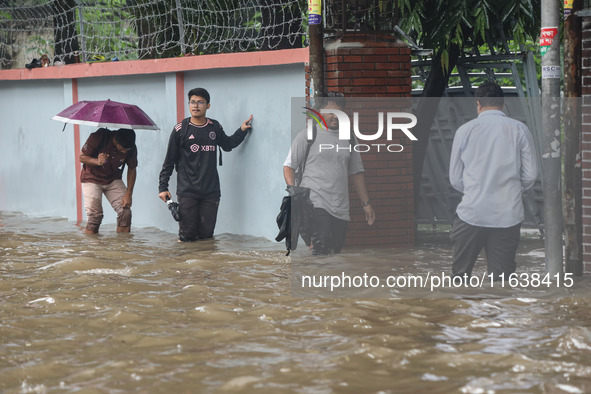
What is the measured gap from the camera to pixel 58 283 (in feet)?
26.1

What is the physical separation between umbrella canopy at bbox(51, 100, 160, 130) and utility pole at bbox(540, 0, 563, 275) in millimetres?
5194

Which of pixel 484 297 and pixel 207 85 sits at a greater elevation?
pixel 207 85

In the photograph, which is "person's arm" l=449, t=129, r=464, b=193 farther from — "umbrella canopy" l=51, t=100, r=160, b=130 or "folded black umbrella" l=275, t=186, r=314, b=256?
"umbrella canopy" l=51, t=100, r=160, b=130

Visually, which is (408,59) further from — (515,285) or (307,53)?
(515,285)

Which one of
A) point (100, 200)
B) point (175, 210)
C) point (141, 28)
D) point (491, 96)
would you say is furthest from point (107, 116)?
point (491, 96)

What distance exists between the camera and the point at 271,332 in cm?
608

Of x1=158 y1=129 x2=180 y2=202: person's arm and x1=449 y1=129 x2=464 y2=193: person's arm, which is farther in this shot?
x1=158 y1=129 x2=180 y2=202: person's arm

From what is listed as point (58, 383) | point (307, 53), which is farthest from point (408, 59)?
point (58, 383)

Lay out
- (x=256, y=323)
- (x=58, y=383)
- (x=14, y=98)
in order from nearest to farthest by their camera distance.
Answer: (x=58, y=383) → (x=256, y=323) → (x=14, y=98)

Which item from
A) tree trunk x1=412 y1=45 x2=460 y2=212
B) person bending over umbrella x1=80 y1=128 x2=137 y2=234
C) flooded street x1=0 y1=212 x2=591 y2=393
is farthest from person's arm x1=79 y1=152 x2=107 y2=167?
tree trunk x1=412 y1=45 x2=460 y2=212

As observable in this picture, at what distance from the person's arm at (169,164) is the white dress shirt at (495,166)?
4.24 meters

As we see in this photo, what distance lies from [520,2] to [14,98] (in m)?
8.61

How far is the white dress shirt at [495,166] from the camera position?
22.2ft

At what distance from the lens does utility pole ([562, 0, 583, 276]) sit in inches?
297
